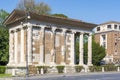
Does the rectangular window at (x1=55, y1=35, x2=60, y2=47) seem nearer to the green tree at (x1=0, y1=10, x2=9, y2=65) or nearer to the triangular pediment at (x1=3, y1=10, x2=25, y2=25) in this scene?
the triangular pediment at (x1=3, y1=10, x2=25, y2=25)

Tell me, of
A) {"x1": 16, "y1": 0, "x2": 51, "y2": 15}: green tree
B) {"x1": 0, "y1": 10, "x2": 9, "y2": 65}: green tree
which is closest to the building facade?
{"x1": 16, "y1": 0, "x2": 51, "y2": 15}: green tree

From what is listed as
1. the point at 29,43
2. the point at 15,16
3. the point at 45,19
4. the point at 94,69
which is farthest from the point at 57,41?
the point at 94,69

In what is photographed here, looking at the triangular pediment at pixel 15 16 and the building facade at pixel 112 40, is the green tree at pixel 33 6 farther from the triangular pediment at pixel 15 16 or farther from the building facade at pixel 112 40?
the building facade at pixel 112 40

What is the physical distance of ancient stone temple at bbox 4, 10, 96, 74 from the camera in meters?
47.8

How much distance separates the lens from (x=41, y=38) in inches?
1938

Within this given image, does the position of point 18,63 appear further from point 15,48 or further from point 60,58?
point 60,58

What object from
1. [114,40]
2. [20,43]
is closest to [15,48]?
[20,43]

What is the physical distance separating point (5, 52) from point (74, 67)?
17.9 m

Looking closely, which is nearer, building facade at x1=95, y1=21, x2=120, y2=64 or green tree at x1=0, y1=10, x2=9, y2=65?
green tree at x1=0, y1=10, x2=9, y2=65

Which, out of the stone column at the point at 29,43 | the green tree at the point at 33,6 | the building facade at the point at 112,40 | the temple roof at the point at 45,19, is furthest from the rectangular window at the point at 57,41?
the building facade at the point at 112,40

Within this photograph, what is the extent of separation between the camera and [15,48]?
5288 cm

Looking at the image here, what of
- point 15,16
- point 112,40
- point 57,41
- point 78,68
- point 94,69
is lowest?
point 94,69

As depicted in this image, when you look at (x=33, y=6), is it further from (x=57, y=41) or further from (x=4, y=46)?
(x=57, y=41)

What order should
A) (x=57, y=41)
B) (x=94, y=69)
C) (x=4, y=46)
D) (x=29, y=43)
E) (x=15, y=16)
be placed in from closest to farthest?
(x=29, y=43), (x=57, y=41), (x=15, y=16), (x=94, y=69), (x=4, y=46)
